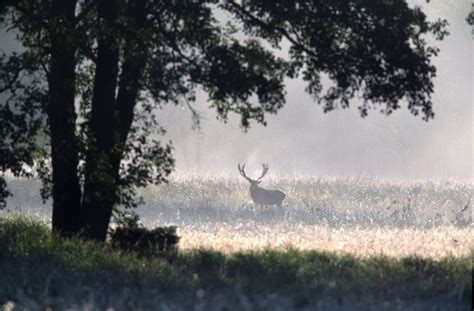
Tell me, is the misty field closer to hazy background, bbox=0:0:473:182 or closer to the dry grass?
the dry grass

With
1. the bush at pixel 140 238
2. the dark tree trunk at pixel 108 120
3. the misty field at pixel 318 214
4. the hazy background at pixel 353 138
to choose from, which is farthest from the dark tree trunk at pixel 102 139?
the hazy background at pixel 353 138

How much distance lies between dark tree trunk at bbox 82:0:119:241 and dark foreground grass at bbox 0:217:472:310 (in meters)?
0.93

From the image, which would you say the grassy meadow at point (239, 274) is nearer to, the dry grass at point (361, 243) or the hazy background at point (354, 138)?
the dry grass at point (361, 243)

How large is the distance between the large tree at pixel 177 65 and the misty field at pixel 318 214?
2.61m

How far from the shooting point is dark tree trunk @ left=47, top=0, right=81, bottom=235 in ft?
53.9

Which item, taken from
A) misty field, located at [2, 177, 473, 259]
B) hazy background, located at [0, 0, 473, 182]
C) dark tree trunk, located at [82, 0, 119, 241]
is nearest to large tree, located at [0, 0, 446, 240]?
dark tree trunk, located at [82, 0, 119, 241]

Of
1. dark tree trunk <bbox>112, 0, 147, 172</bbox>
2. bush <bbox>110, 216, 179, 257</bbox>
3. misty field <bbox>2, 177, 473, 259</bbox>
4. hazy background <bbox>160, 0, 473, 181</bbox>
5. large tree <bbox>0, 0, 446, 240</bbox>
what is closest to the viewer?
large tree <bbox>0, 0, 446, 240</bbox>

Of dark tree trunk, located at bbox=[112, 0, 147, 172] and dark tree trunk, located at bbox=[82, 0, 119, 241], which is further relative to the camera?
dark tree trunk, located at bbox=[82, 0, 119, 241]

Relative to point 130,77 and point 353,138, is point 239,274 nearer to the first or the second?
point 130,77

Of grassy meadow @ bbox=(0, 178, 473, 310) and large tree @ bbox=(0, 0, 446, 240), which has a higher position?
large tree @ bbox=(0, 0, 446, 240)

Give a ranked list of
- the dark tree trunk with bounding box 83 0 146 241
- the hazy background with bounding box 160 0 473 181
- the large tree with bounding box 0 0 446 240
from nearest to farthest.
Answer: the large tree with bounding box 0 0 446 240 < the dark tree trunk with bounding box 83 0 146 241 < the hazy background with bounding box 160 0 473 181

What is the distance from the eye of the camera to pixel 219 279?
1341cm

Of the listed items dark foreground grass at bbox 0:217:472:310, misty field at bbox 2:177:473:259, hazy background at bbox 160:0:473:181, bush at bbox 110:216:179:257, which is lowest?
dark foreground grass at bbox 0:217:472:310

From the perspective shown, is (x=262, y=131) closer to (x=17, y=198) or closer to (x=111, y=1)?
(x=17, y=198)
